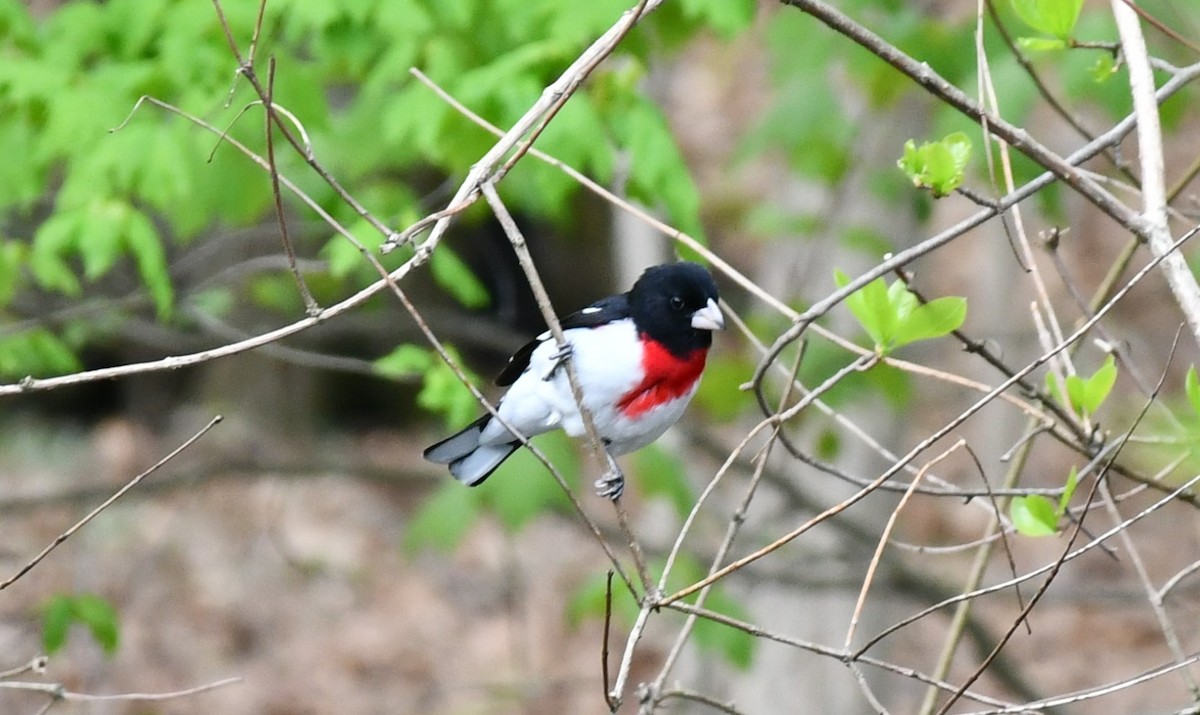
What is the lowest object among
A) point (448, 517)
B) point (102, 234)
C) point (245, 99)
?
point (448, 517)

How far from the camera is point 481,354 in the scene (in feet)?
37.4

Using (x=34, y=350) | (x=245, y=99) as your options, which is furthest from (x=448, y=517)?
(x=245, y=99)

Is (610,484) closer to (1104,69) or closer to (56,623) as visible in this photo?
(1104,69)

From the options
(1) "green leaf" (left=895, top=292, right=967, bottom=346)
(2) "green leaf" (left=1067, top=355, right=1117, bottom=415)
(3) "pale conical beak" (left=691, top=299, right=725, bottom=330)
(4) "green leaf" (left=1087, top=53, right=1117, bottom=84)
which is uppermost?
(4) "green leaf" (left=1087, top=53, right=1117, bottom=84)

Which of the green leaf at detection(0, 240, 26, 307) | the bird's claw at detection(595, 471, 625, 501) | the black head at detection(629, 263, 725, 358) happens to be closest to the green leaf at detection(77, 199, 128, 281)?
the green leaf at detection(0, 240, 26, 307)

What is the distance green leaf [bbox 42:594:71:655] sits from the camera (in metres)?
4.04

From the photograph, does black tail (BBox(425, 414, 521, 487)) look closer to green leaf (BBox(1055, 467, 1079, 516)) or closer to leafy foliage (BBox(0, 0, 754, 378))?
leafy foliage (BBox(0, 0, 754, 378))

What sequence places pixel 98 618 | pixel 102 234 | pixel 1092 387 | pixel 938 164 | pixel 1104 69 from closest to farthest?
1. pixel 938 164
2. pixel 1092 387
3. pixel 1104 69
4. pixel 102 234
5. pixel 98 618

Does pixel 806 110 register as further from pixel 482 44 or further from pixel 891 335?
pixel 891 335

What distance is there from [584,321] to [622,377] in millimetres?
334

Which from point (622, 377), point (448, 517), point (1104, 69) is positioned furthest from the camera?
point (448, 517)

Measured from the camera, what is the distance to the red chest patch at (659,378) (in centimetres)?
268

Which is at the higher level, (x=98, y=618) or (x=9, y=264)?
(x=9, y=264)

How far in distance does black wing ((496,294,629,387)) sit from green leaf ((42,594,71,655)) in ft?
6.21
